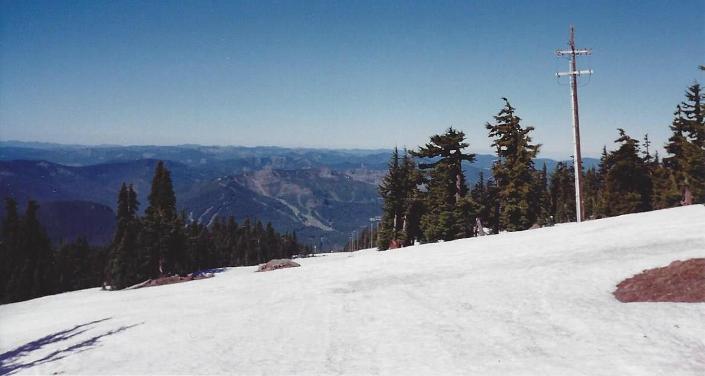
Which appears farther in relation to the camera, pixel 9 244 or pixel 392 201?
pixel 9 244

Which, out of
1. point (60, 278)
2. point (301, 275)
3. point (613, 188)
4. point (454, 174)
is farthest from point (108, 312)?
point (60, 278)

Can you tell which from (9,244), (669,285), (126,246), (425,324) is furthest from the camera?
(9,244)

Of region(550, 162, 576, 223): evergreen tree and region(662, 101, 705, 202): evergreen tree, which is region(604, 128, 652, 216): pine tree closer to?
region(662, 101, 705, 202): evergreen tree

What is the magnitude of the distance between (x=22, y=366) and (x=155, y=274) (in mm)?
51862

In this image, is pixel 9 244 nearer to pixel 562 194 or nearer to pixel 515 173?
pixel 515 173

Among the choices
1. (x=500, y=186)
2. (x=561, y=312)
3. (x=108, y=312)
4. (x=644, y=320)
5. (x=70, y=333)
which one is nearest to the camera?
(x=644, y=320)

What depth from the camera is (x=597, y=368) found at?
34.0ft

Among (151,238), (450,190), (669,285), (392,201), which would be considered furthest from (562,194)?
(669,285)

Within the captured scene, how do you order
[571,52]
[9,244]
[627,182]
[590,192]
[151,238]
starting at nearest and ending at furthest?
[571,52]
[627,182]
[151,238]
[9,244]
[590,192]

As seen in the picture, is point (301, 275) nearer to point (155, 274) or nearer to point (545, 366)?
point (545, 366)

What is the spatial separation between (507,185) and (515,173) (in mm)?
1472

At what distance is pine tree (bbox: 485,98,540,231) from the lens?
4250 centimetres

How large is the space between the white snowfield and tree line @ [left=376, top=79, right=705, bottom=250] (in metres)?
15.4

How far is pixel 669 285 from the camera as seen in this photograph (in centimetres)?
1553
